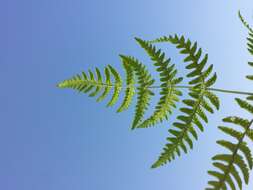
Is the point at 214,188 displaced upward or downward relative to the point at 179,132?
downward

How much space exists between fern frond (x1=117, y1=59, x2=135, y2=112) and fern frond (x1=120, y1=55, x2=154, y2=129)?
0.10 feet

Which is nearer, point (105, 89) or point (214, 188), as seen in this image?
point (214, 188)

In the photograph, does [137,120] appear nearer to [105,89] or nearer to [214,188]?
[105,89]

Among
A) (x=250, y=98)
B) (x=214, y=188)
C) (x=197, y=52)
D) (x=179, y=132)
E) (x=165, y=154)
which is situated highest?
(x=197, y=52)

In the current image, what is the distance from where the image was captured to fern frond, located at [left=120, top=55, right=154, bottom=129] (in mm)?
3211

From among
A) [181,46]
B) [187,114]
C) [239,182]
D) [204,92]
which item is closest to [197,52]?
[181,46]

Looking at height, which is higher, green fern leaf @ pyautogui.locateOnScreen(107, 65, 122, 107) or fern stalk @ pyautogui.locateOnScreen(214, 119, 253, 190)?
green fern leaf @ pyautogui.locateOnScreen(107, 65, 122, 107)

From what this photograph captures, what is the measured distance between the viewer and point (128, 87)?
3.31 m

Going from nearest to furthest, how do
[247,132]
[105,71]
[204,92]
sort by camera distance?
[247,132] → [204,92] → [105,71]

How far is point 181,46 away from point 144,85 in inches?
19.4

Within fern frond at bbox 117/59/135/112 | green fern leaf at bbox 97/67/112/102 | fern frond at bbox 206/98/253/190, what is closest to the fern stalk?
fern frond at bbox 206/98/253/190

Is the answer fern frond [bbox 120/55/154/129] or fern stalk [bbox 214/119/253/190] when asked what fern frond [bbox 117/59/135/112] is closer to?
fern frond [bbox 120/55/154/129]

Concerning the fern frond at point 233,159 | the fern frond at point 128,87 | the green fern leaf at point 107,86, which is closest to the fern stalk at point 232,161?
the fern frond at point 233,159

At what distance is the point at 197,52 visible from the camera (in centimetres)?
303
